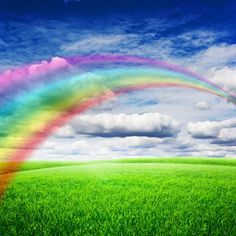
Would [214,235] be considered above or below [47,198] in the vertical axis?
below

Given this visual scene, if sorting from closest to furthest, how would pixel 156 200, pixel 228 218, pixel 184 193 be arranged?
pixel 228 218, pixel 156 200, pixel 184 193

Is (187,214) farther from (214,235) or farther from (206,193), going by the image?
(206,193)

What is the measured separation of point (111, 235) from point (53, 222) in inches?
73.1

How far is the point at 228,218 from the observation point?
9.60 metres

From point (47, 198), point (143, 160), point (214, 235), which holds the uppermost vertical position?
point (143, 160)

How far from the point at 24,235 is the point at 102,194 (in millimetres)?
5000

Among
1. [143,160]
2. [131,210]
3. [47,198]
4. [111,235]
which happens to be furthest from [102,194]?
[143,160]

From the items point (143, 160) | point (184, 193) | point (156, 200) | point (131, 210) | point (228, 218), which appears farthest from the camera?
point (143, 160)

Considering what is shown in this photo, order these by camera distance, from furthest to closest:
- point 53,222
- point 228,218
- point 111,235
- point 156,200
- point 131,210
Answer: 1. point 156,200
2. point 131,210
3. point 228,218
4. point 53,222
5. point 111,235

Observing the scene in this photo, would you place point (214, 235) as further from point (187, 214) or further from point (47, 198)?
point (47, 198)

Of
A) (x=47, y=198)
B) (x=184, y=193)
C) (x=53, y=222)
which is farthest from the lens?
(x=184, y=193)

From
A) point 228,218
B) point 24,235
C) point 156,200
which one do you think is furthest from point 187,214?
point 24,235

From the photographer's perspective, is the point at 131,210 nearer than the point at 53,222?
No

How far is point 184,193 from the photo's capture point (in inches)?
524
